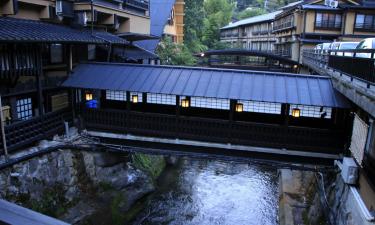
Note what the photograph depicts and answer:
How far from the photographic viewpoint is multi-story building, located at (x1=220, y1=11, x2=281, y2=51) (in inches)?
2864

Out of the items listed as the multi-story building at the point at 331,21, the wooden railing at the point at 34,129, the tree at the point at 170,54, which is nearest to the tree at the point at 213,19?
the multi-story building at the point at 331,21

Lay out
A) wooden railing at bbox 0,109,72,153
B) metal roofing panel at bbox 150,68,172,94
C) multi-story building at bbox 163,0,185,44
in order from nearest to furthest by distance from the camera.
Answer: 1. wooden railing at bbox 0,109,72,153
2. metal roofing panel at bbox 150,68,172,94
3. multi-story building at bbox 163,0,185,44

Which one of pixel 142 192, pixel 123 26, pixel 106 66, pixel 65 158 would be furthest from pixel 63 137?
pixel 123 26

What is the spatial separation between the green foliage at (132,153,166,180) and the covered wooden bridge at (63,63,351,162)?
6.13m

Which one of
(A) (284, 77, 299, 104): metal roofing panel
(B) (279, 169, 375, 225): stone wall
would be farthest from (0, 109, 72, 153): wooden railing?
(B) (279, 169, 375, 225): stone wall

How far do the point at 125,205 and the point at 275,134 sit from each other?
35.7 ft

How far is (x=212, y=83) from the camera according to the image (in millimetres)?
18891

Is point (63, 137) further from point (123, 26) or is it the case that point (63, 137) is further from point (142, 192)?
point (123, 26)

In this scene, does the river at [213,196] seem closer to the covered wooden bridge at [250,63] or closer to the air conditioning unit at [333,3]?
the covered wooden bridge at [250,63]

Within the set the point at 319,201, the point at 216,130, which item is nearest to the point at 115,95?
the point at 216,130

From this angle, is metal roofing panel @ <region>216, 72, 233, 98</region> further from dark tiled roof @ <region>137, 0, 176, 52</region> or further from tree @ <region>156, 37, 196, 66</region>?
tree @ <region>156, 37, 196, 66</region>

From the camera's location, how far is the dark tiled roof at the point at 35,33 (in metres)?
14.6

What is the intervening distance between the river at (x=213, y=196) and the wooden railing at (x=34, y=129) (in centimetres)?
826

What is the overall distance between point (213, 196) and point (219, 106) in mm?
9110
